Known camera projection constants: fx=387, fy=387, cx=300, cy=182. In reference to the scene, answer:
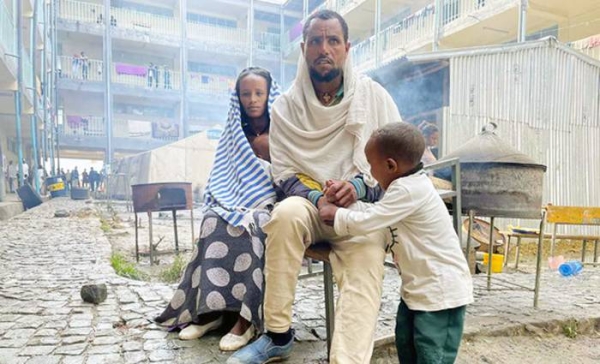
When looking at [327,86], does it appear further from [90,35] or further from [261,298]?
[90,35]

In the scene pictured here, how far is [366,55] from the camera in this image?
13.5 metres

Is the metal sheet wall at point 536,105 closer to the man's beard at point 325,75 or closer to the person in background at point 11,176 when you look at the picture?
the man's beard at point 325,75

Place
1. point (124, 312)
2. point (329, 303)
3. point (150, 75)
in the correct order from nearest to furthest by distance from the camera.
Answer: point (329, 303) → point (124, 312) → point (150, 75)

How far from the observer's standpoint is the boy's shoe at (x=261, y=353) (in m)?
1.50

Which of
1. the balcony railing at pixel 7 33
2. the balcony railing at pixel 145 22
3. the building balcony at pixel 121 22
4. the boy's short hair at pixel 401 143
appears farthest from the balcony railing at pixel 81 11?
the boy's short hair at pixel 401 143

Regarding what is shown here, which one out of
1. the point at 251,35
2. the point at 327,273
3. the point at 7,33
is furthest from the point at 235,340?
the point at 251,35

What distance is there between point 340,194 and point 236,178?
0.73 m

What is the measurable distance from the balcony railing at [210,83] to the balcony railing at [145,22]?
2314mm

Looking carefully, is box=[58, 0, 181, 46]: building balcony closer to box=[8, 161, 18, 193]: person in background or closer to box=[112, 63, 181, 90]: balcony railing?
box=[112, 63, 181, 90]: balcony railing

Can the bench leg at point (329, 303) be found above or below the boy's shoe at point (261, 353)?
above

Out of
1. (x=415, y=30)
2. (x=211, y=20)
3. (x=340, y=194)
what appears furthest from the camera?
(x=211, y=20)

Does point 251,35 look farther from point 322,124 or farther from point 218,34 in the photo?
point 322,124

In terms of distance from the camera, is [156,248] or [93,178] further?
[93,178]

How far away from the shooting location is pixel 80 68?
61.7ft
